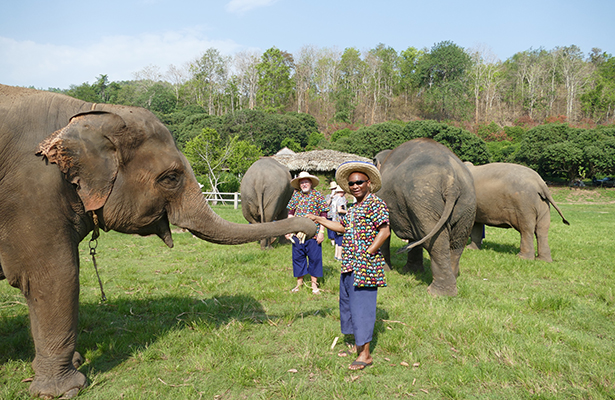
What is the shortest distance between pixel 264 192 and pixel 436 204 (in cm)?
509

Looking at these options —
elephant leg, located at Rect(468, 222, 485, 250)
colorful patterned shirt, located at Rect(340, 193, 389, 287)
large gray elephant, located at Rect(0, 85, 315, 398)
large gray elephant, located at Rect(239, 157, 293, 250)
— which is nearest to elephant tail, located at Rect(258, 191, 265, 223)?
large gray elephant, located at Rect(239, 157, 293, 250)

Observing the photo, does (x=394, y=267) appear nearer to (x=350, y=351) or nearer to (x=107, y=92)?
(x=350, y=351)

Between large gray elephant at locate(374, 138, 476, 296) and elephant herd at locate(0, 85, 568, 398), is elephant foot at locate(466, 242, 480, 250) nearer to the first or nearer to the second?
large gray elephant at locate(374, 138, 476, 296)

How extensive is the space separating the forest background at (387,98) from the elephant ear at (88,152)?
130ft

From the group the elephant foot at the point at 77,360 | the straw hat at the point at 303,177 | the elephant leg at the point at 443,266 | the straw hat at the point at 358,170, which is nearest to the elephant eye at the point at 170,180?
the straw hat at the point at 358,170

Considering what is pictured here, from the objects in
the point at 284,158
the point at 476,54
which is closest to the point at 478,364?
the point at 284,158

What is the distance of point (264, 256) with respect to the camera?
867 cm

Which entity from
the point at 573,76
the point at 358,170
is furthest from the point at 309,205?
the point at 573,76

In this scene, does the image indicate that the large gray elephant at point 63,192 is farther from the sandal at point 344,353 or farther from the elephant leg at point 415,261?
the elephant leg at point 415,261

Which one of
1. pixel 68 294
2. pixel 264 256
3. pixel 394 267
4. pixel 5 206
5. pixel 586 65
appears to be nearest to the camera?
pixel 5 206

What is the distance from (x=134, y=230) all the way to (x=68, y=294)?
0.72 meters

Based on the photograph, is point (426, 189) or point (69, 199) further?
point (426, 189)

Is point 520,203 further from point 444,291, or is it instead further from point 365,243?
point 365,243

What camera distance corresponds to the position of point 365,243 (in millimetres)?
3711
